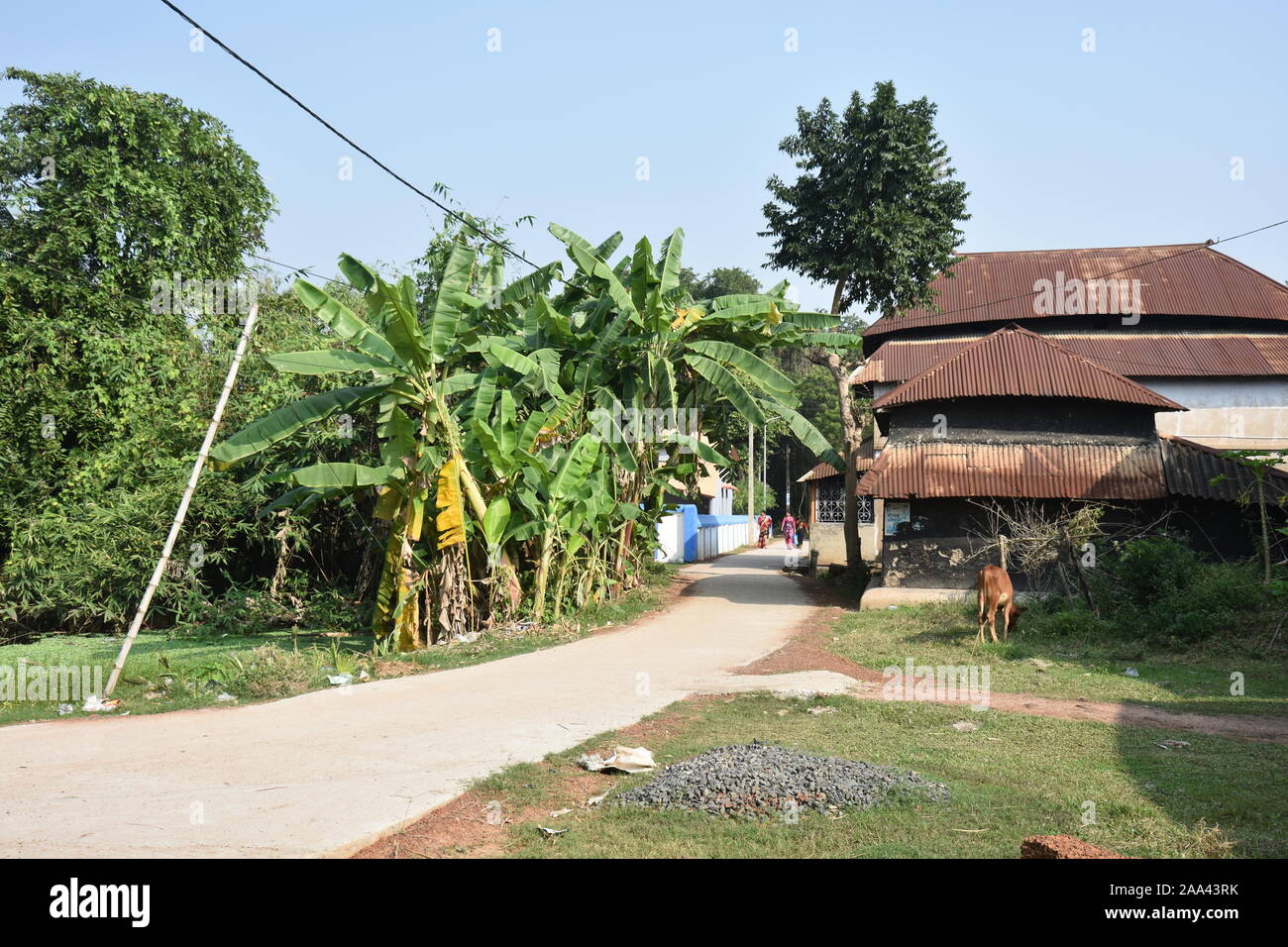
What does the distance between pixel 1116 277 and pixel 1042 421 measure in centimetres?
1509

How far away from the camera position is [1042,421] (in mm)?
18656

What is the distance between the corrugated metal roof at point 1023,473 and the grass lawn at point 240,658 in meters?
5.58

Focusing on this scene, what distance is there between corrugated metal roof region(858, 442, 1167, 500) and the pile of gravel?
1162 cm

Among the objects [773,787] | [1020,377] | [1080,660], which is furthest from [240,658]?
[1020,377]

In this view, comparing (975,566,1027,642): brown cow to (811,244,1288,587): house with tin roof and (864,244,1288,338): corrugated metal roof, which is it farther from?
(864,244,1288,338): corrugated metal roof

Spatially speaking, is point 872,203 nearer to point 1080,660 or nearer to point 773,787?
point 1080,660

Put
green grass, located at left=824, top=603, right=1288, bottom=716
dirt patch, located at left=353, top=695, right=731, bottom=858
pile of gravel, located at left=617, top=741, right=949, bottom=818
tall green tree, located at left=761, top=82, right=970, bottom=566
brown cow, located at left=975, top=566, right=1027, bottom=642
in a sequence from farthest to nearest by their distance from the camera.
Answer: tall green tree, located at left=761, top=82, right=970, bottom=566, brown cow, located at left=975, top=566, right=1027, bottom=642, green grass, located at left=824, top=603, right=1288, bottom=716, pile of gravel, located at left=617, top=741, right=949, bottom=818, dirt patch, located at left=353, top=695, right=731, bottom=858

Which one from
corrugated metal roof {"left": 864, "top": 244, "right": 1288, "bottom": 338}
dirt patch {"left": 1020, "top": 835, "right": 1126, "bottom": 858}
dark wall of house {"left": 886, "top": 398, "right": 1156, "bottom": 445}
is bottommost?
dirt patch {"left": 1020, "top": 835, "right": 1126, "bottom": 858}

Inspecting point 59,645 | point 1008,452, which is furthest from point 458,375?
point 1008,452

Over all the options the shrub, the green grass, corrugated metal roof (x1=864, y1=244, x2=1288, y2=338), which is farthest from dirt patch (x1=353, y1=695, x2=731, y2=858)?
corrugated metal roof (x1=864, y1=244, x2=1288, y2=338)

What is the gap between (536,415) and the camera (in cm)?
1457

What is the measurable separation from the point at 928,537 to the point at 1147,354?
1439 cm

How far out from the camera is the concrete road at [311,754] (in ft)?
18.9

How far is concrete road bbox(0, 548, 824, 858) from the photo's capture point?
575 cm
